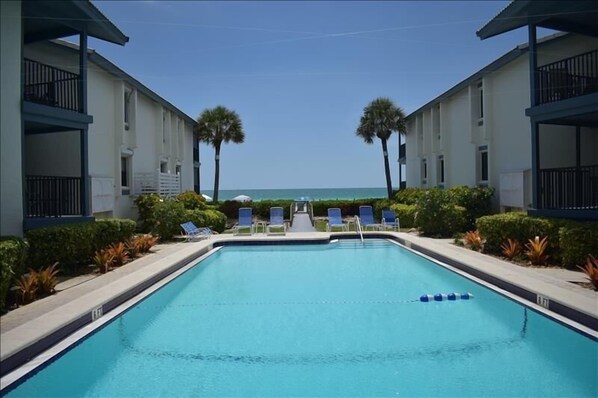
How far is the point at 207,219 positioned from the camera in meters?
21.7

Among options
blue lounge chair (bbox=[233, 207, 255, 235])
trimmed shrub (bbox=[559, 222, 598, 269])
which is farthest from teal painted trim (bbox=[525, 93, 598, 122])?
blue lounge chair (bbox=[233, 207, 255, 235])

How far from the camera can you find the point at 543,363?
6543mm

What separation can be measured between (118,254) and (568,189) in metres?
12.5

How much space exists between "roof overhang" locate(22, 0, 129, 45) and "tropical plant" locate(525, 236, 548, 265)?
12485mm

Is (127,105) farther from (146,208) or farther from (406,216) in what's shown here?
(406,216)

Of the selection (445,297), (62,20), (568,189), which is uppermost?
(62,20)

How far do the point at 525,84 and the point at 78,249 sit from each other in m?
15.5

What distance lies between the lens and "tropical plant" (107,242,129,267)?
40.1 feet

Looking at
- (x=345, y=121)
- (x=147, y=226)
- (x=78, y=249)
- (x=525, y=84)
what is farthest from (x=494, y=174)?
(x=345, y=121)

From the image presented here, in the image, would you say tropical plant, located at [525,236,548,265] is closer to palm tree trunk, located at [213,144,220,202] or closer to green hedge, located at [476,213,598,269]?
green hedge, located at [476,213,598,269]

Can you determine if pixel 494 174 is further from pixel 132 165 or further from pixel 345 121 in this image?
pixel 345 121

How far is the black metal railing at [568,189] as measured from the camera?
43.4 feet

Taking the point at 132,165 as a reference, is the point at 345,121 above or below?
above

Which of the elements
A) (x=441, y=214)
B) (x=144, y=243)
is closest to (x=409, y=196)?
(x=441, y=214)
